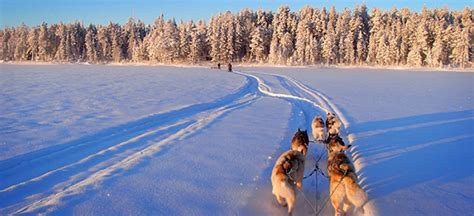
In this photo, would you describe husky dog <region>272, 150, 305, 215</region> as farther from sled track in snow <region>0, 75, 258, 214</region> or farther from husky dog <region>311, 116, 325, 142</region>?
husky dog <region>311, 116, 325, 142</region>

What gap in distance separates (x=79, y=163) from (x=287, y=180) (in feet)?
12.6

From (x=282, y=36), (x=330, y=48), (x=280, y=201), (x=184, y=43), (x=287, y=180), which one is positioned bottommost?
(x=280, y=201)

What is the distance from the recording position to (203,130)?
9.14 metres

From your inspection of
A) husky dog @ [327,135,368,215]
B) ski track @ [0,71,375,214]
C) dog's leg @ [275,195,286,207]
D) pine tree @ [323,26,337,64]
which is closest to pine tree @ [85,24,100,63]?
pine tree @ [323,26,337,64]

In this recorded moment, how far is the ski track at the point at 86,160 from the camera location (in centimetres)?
489

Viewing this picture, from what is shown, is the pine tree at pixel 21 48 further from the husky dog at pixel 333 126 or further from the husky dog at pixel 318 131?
the husky dog at pixel 318 131

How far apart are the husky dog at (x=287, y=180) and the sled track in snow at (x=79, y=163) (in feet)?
8.81

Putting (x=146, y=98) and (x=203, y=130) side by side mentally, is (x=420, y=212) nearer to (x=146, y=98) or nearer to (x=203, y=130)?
(x=203, y=130)

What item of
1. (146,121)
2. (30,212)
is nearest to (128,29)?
(146,121)

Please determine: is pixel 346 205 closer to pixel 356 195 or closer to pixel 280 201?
pixel 356 195

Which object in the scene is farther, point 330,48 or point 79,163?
point 330,48

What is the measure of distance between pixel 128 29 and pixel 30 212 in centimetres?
8568

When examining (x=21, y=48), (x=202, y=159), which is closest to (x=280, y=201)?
(x=202, y=159)

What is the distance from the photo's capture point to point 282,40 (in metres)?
65.3
